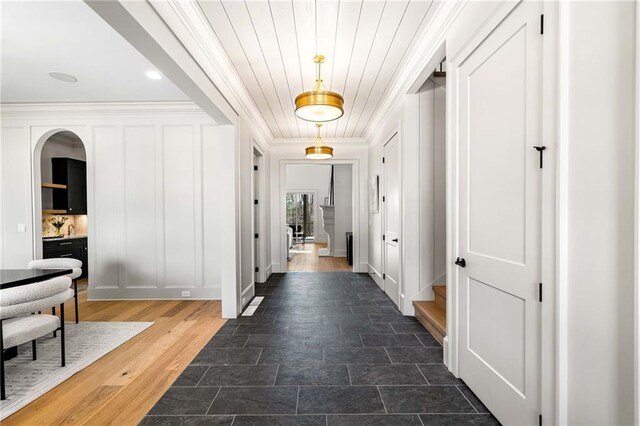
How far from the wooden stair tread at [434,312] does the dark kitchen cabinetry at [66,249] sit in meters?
5.82

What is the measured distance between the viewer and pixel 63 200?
5.57 m

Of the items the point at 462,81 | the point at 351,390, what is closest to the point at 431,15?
A: the point at 462,81

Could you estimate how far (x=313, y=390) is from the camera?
6.82 ft

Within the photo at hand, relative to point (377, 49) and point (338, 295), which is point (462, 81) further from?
point (338, 295)

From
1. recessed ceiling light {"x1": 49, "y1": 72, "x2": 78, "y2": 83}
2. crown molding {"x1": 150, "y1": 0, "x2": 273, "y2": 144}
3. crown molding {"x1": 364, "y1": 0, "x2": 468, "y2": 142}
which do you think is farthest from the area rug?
crown molding {"x1": 364, "y1": 0, "x2": 468, "y2": 142}

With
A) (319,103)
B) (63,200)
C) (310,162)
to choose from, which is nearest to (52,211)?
(63,200)

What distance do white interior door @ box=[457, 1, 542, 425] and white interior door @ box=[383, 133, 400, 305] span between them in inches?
68.2

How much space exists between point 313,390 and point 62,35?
3.72 metres

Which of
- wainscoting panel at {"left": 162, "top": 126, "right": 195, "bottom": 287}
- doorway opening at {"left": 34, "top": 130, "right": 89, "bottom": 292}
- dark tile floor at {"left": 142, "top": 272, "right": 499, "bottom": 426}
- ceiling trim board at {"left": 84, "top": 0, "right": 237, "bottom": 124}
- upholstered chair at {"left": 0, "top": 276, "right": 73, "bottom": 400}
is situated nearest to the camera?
ceiling trim board at {"left": 84, "top": 0, "right": 237, "bottom": 124}

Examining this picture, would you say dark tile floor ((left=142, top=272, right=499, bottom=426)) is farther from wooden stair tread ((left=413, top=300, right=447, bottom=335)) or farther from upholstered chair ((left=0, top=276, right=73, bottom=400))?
upholstered chair ((left=0, top=276, right=73, bottom=400))

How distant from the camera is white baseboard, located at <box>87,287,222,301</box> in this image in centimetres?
430

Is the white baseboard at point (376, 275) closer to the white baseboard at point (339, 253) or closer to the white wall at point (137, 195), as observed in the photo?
the white baseboard at point (339, 253)

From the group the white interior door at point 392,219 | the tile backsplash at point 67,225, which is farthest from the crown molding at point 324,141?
the tile backsplash at point 67,225

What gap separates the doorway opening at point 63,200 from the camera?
Result: 5352 mm
